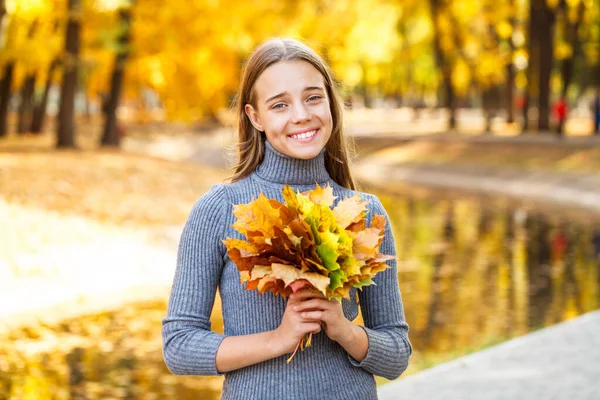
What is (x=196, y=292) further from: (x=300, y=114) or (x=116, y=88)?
(x=116, y=88)

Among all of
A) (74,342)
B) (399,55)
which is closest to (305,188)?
(74,342)

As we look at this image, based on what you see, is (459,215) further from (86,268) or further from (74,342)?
(74,342)

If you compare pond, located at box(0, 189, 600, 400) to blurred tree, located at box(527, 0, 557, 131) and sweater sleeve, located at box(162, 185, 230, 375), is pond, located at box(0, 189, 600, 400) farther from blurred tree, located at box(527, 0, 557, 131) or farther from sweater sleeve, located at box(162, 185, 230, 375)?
blurred tree, located at box(527, 0, 557, 131)

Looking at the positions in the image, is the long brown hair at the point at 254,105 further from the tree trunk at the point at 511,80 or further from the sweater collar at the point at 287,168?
the tree trunk at the point at 511,80

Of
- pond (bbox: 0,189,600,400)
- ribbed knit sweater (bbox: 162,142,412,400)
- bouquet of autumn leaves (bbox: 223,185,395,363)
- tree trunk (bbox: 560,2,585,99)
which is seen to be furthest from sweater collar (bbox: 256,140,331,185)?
tree trunk (bbox: 560,2,585,99)

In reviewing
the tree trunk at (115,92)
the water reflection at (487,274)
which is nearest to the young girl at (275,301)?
the water reflection at (487,274)

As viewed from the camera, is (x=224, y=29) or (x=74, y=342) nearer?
(x=74, y=342)

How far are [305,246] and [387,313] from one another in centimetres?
59

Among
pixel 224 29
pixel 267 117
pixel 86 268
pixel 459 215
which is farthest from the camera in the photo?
pixel 224 29

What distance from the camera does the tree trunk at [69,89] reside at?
1103 inches

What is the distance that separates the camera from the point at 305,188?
10.3 feet

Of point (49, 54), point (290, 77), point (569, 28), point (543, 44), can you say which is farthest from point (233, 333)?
point (569, 28)

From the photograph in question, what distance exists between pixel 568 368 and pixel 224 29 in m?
26.9

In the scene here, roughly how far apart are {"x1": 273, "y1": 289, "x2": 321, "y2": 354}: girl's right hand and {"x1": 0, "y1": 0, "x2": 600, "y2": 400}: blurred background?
0.93 meters
